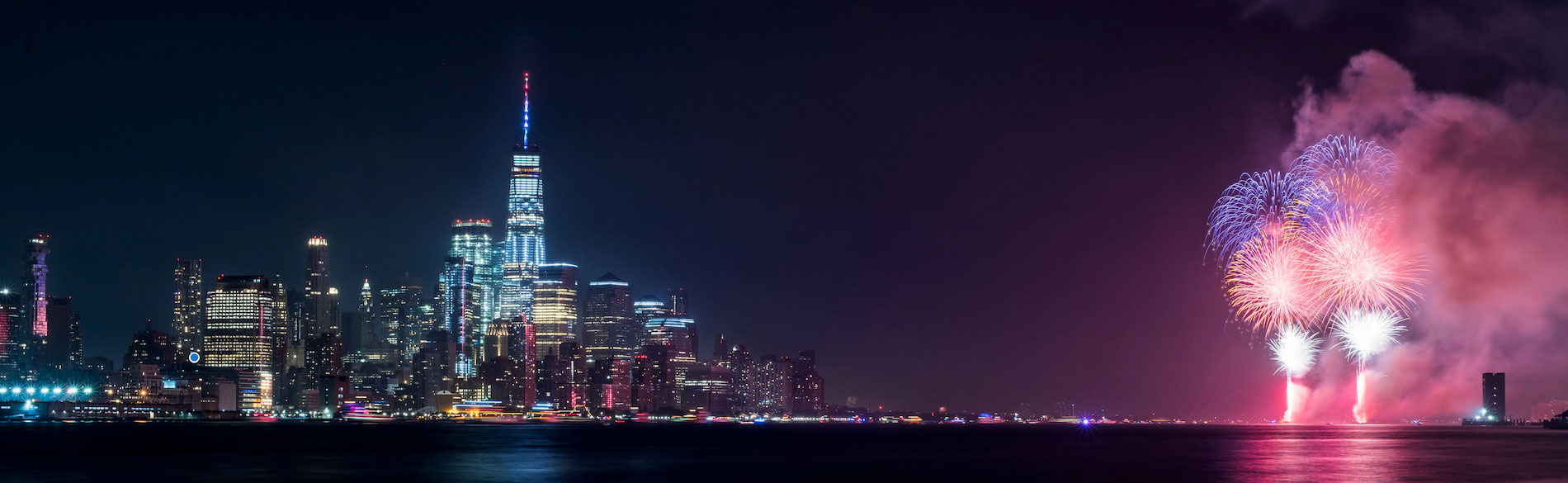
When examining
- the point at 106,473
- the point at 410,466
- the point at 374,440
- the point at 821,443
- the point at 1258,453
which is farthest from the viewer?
the point at 374,440

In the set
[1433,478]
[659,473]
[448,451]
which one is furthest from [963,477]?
[448,451]

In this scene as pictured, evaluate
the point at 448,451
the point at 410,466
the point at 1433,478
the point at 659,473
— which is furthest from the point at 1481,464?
the point at 448,451

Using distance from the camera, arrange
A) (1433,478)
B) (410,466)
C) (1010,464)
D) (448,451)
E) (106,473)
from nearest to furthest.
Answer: (1433,478)
(106,473)
(410,466)
(1010,464)
(448,451)

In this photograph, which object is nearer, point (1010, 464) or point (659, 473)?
point (659, 473)

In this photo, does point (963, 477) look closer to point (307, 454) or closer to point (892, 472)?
point (892, 472)

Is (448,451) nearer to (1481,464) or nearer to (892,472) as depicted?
(892,472)

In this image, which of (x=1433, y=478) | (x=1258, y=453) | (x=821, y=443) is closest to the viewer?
(x=1433, y=478)

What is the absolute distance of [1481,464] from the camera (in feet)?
309

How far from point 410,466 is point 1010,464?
41.7m

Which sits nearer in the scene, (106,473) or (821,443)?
(106,473)

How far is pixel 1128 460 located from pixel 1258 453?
2078 cm

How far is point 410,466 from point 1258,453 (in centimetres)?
6852

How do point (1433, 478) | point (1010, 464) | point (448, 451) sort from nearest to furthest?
point (1433, 478)
point (1010, 464)
point (448, 451)

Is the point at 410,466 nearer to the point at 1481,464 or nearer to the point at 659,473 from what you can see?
the point at 659,473
